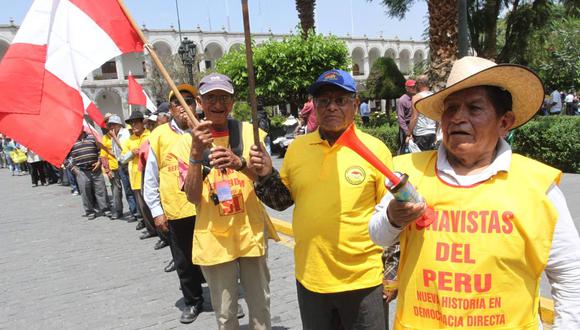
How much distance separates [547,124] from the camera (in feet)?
30.4

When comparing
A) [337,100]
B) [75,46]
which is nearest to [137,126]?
[75,46]

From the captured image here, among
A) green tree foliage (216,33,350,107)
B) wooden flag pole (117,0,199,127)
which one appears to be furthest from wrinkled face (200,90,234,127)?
green tree foliage (216,33,350,107)

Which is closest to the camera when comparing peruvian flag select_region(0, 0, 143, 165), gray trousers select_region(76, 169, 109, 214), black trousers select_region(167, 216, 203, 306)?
peruvian flag select_region(0, 0, 143, 165)

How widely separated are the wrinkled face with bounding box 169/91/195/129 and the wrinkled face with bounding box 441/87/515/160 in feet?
9.33

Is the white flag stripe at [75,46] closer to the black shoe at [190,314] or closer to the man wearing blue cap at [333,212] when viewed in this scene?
the man wearing blue cap at [333,212]

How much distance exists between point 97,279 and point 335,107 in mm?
4555

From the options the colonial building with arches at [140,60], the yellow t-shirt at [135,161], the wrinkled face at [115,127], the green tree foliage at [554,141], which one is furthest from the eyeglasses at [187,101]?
the colonial building with arches at [140,60]

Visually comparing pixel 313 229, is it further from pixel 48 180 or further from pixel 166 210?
pixel 48 180

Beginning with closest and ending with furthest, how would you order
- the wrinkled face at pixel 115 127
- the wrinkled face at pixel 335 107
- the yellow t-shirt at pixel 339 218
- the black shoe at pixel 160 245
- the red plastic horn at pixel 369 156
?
the red plastic horn at pixel 369 156, the yellow t-shirt at pixel 339 218, the wrinkled face at pixel 335 107, the black shoe at pixel 160 245, the wrinkled face at pixel 115 127

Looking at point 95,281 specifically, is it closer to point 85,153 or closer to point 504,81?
point 85,153

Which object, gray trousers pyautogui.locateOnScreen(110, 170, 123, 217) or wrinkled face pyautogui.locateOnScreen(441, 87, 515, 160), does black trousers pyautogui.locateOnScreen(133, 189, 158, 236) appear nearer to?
gray trousers pyautogui.locateOnScreen(110, 170, 123, 217)

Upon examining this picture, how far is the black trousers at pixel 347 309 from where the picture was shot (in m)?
2.43

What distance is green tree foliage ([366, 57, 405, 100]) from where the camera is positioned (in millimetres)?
26219

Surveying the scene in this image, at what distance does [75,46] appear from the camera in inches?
112
